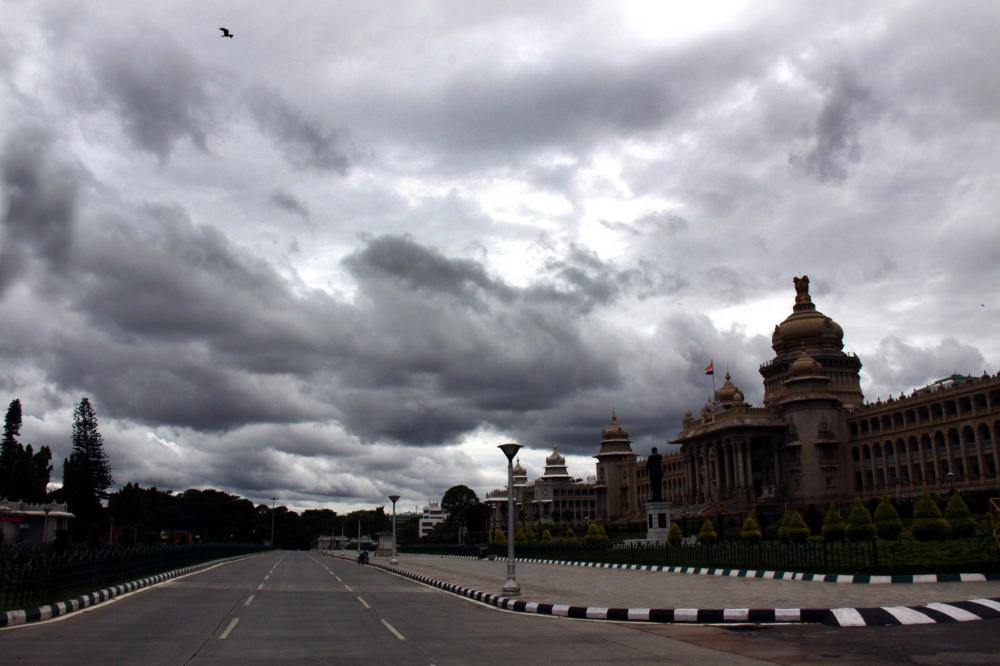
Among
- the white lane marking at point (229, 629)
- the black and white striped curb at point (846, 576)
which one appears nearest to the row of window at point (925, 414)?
the black and white striped curb at point (846, 576)

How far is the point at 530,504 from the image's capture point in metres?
159

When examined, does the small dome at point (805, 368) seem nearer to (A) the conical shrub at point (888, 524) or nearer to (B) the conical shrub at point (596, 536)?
(B) the conical shrub at point (596, 536)

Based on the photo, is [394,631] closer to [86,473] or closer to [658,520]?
[658,520]

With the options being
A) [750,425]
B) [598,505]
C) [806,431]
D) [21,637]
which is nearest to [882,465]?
[806,431]

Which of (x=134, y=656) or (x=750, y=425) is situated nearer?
(x=134, y=656)

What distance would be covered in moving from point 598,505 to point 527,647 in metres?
114

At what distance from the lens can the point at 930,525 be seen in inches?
1356

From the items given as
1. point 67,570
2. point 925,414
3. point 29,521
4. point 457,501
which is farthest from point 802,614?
point 457,501

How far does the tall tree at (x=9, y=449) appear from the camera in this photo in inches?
3531

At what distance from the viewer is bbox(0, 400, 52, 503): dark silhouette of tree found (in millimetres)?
89875

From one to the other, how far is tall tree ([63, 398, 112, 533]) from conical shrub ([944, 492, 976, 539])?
3441 inches

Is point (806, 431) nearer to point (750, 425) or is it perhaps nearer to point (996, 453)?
point (750, 425)

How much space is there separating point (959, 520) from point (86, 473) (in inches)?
3637

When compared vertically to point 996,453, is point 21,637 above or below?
below
